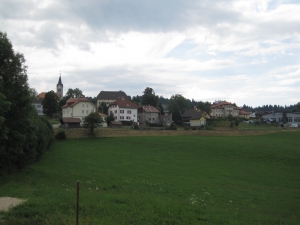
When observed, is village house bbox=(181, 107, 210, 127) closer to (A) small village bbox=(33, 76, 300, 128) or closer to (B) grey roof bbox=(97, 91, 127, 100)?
(A) small village bbox=(33, 76, 300, 128)

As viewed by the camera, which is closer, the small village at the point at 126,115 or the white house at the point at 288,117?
the small village at the point at 126,115

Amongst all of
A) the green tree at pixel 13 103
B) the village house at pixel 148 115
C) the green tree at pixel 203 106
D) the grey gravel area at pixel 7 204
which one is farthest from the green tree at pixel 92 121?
the green tree at pixel 203 106

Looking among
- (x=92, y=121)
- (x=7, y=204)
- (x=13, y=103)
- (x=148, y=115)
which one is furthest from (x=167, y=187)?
(x=148, y=115)

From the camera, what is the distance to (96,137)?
63812 mm

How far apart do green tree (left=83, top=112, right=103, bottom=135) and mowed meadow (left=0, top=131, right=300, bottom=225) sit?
4119 mm

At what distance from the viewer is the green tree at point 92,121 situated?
202ft

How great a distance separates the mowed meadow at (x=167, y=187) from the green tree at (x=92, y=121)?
4.12 metres

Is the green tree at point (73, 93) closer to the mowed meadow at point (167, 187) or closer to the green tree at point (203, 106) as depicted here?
the green tree at point (203, 106)

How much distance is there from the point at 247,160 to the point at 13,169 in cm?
3268

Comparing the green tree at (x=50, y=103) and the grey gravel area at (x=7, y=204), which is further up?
the green tree at (x=50, y=103)

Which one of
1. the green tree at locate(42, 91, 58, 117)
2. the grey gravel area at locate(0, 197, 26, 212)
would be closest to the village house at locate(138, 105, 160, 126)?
the green tree at locate(42, 91, 58, 117)

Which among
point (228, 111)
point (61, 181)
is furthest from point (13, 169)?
point (228, 111)

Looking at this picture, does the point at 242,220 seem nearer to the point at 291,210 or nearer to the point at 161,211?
the point at 161,211

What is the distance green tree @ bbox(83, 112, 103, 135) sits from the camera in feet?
202
